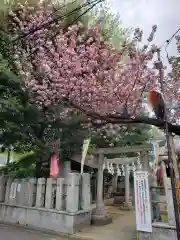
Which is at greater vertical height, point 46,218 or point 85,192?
point 85,192

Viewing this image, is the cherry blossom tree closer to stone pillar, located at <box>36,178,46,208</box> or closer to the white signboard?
the white signboard

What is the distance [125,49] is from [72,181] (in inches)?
255

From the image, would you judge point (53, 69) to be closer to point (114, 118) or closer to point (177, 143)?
point (114, 118)

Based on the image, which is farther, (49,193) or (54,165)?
(54,165)

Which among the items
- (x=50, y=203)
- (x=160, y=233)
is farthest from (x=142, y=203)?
(x=50, y=203)

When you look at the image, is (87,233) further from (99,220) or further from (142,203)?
(142,203)

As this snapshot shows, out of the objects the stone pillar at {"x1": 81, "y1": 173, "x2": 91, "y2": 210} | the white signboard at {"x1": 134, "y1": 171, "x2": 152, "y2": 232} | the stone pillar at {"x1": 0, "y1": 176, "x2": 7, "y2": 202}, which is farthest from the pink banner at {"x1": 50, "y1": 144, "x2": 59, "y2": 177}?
the white signboard at {"x1": 134, "y1": 171, "x2": 152, "y2": 232}

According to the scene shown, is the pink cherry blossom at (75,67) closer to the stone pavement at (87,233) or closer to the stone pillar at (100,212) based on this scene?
the stone pillar at (100,212)

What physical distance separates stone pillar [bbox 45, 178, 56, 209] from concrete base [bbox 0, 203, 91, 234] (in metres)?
0.22

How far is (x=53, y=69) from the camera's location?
870 cm

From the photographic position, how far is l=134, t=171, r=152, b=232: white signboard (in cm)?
617

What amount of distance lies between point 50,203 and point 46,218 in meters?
0.56

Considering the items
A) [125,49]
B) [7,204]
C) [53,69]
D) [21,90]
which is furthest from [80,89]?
[7,204]

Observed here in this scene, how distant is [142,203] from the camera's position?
639cm
